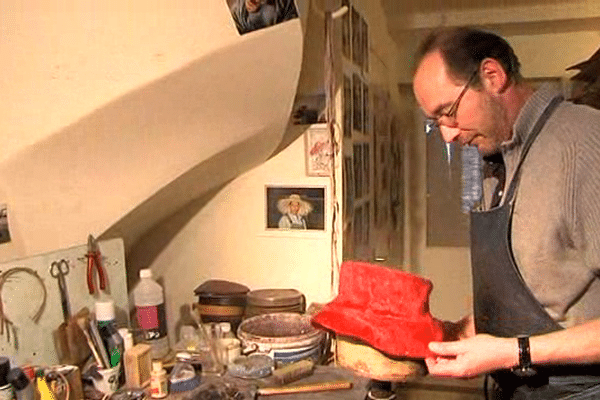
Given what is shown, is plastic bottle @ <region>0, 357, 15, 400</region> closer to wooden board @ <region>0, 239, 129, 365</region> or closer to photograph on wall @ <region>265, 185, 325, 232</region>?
wooden board @ <region>0, 239, 129, 365</region>

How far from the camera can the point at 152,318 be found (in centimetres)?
145

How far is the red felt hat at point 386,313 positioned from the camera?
3.58ft

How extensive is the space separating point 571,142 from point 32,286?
3.61 feet

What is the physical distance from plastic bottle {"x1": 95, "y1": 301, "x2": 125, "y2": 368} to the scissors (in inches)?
2.5

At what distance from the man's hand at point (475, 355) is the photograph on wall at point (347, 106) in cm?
80

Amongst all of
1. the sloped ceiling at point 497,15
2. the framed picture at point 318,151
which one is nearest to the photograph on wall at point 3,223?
the framed picture at point 318,151

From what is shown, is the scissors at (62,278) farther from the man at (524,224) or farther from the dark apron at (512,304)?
the dark apron at (512,304)

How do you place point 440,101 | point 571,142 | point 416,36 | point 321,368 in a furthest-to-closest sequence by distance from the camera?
point 416,36 < point 321,368 < point 440,101 < point 571,142

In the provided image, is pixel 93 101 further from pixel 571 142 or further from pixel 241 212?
pixel 571 142

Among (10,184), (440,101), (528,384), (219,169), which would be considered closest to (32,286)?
(10,184)

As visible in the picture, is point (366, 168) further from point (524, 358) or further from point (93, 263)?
point (524, 358)

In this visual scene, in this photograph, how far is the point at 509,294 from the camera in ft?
3.61

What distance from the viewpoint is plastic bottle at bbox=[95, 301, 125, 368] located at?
1266mm

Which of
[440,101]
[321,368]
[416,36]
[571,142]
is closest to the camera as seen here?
[571,142]
